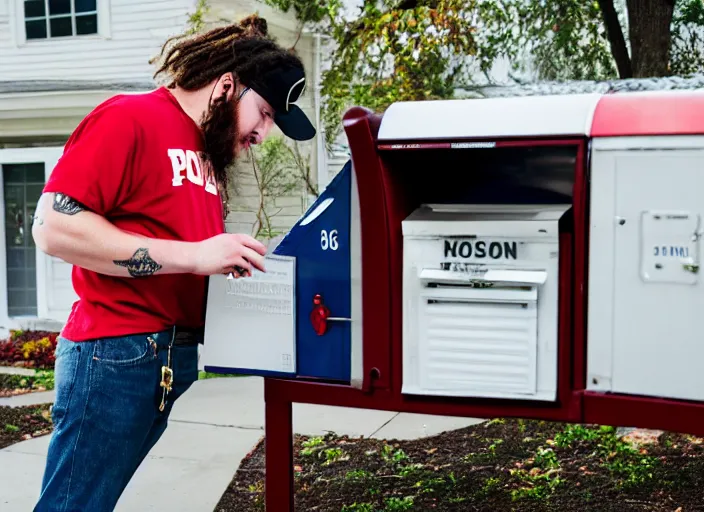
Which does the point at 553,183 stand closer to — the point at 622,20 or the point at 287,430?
the point at 287,430

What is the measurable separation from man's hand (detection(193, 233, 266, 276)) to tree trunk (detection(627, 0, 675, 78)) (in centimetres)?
548

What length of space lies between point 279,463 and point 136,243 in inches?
44.5

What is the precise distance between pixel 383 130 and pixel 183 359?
84cm

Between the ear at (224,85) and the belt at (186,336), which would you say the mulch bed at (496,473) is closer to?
the belt at (186,336)

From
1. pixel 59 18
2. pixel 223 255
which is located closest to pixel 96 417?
pixel 223 255

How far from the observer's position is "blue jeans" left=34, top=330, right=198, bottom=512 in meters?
1.98

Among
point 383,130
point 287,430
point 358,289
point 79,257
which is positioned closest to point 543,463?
point 287,430

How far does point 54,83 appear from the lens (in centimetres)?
834

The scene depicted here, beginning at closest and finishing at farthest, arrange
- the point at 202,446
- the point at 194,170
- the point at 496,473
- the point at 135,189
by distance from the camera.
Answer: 1. the point at 135,189
2. the point at 194,170
3. the point at 496,473
4. the point at 202,446

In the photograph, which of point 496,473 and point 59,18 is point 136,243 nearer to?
point 496,473

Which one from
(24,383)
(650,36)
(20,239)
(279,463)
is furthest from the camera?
(20,239)

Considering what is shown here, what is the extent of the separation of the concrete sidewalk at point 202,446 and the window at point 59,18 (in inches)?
175

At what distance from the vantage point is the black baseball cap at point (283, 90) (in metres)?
2.23

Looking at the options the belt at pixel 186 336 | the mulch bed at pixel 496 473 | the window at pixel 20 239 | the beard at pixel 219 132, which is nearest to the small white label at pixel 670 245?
the beard at pixel 219 132
